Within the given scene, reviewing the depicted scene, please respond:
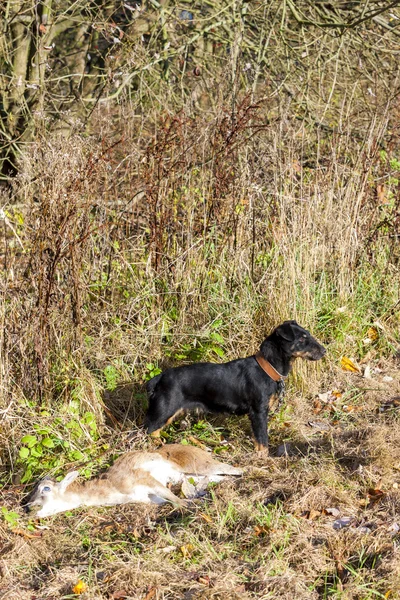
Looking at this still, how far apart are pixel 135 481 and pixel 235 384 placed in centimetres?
117

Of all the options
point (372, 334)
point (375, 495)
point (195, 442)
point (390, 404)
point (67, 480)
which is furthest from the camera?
point (372, 334)

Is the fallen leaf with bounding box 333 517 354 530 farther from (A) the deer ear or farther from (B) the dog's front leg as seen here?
(A) the deer ear

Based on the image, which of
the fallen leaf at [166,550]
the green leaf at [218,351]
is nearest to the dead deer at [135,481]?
the fallen leaf at [166,550]

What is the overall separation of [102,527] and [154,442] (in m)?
1.09

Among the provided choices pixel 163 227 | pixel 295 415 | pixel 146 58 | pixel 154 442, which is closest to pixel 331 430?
pixel 295 415

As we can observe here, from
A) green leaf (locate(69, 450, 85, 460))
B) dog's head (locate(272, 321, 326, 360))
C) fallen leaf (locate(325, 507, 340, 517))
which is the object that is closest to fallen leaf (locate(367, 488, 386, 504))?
fallen leaf (locate(325, 507, 340, 517))

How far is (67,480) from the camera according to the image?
4.73m

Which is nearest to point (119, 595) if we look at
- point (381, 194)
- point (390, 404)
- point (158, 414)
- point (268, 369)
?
point (158, 414)

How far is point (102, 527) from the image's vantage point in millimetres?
4500

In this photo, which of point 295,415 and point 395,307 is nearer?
point 295,415

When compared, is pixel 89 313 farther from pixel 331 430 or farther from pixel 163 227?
pixel 331 430

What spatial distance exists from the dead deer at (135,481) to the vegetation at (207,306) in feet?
0.39

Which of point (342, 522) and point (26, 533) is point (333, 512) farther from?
point (26, 533)

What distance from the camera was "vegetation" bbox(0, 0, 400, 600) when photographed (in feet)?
13.2
